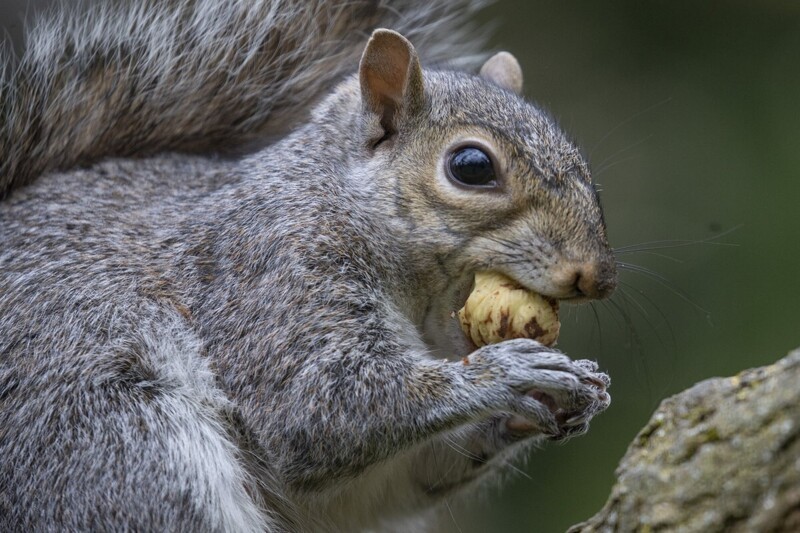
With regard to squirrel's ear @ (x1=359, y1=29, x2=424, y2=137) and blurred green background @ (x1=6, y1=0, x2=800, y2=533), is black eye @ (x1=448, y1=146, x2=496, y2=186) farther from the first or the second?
blurred green background @ (x1=6, y1=0, x2=800, y2=533)

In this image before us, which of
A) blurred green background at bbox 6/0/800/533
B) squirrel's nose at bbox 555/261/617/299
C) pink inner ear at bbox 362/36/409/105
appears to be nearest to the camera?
squirrel's nose at bbox 555/261/617/299

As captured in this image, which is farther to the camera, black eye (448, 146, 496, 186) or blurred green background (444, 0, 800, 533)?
blurred green background (444, 0, 800, 533)

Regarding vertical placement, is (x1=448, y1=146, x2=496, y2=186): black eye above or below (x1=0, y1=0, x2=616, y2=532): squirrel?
above

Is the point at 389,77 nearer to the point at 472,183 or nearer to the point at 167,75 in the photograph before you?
the point at 472,183


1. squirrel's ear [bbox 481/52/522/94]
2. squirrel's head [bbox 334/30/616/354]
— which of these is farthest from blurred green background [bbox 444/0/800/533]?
squirrel's head [bbox 334/30/616/354]

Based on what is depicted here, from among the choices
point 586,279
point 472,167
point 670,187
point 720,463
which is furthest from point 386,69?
point 670,187

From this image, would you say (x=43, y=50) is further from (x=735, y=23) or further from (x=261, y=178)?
(x=735, y=23)

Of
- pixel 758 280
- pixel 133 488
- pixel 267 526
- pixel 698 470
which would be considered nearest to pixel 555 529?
pixel 758 280

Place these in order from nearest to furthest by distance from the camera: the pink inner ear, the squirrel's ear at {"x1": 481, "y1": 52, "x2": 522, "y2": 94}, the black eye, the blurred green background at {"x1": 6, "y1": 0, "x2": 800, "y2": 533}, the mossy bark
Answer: the mossy bark → the black eye → the pink inner ear → the squirrel's ear at {"x1": 481, "y1": 52, "x2": 522, "y2": 94} → the blurred green background at {"x1": 6, "y1": 0, "x2": 800, "y2": 533}

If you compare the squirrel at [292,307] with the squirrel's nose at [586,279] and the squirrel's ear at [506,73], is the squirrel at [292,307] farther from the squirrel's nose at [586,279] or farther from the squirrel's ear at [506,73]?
the squirrel's ear at [506,73]
